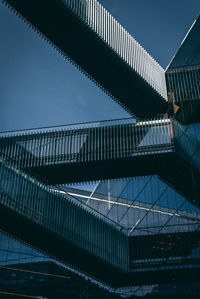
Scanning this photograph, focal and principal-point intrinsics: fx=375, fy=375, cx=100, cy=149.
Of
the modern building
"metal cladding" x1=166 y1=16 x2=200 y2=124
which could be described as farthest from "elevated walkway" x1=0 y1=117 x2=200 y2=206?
"metal cladding" x1=166 y1=16 x2=200 y2=124

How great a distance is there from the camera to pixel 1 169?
531 inches

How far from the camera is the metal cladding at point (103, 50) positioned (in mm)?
13883

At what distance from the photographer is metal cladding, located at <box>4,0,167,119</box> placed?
13.9 meters

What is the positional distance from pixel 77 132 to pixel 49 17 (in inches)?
217

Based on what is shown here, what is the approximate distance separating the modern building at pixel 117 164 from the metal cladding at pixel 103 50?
0.04 metres

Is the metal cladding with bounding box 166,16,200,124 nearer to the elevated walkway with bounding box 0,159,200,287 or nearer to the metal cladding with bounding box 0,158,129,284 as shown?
the elevated walkway with bounding box 0,159,200,287

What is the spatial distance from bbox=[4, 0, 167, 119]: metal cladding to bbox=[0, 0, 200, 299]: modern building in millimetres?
44

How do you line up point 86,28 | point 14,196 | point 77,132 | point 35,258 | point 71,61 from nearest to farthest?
point 14,196, point 86,28, point 71,61, point 77,132, point 35,258

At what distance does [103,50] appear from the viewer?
1521 centimetres

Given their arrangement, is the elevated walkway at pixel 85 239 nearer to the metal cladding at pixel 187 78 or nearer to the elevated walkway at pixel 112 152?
the elevated walkway at pixel 112 152

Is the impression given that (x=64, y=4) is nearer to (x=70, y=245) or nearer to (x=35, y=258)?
(x=70, y=245)

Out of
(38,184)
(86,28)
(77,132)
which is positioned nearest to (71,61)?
(86,28)

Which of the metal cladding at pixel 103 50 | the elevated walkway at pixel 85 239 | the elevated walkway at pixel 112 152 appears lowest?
the elevated walkway at pixel 85 239

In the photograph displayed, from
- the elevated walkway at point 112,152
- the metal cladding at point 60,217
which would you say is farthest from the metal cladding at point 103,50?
the metal cladding at point 60,217
